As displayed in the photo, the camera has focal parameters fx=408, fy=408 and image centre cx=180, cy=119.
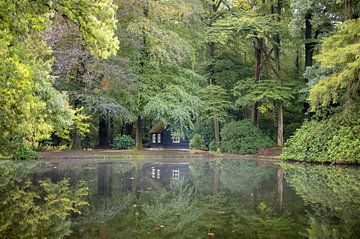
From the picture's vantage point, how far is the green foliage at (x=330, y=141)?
18.8 metres

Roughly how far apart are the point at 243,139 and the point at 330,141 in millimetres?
9483

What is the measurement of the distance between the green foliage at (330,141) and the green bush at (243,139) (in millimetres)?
4740

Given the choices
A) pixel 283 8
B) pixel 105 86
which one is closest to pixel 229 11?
pixel 283 8

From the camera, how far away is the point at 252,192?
396 inches

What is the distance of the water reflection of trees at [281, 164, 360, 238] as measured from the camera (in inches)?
237

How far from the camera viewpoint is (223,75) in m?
31.8

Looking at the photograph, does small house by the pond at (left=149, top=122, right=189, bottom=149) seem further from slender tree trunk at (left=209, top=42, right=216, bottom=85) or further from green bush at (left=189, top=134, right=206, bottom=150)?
slender tree trunk at (left=209, top=42, right=216, bottom=85)

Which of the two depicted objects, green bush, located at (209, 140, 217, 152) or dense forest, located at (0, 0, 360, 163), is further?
green bush, located at (209, 140, 217, 152)

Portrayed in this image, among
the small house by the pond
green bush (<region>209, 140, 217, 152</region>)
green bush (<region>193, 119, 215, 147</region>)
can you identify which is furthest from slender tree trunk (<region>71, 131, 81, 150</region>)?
the small house by the pond

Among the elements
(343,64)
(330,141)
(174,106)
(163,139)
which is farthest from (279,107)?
(163,139)

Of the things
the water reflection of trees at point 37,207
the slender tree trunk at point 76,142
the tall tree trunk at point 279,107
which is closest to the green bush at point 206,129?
the tall tree trunk at point 279,107

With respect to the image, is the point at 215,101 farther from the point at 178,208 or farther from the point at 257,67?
the point at 178,208

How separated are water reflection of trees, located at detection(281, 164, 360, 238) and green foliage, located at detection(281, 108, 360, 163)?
580 cm

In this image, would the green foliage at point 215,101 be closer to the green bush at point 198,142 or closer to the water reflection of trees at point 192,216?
the green bush at point 198,142
